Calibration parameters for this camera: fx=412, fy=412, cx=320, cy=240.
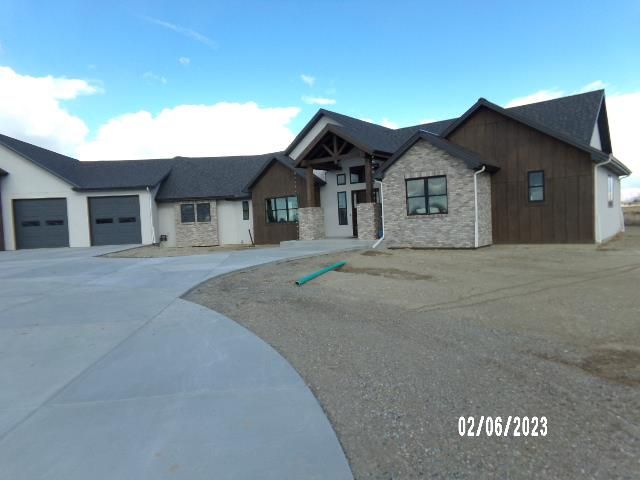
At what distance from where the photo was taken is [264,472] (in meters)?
2.37

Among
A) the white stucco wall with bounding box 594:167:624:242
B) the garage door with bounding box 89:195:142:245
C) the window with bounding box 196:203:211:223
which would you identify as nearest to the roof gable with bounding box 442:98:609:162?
the white stucco wall with bounding box 594:167:624:242

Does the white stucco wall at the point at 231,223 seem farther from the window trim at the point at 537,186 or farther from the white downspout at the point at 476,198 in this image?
the window trim at the point at 537,186

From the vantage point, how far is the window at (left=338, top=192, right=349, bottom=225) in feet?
64.3

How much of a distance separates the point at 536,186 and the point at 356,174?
24.8 ft

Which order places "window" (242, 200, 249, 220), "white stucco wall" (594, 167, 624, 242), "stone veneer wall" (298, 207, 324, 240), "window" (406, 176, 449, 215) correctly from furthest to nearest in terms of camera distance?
"window" (242, 200, 249, 220), "stone veneer wall" (298, 207, 324, 240), "window" (406, 176, 449, 215), "white stucco wall" (594, 167, 624, 242)

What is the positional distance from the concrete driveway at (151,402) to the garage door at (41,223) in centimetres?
1895

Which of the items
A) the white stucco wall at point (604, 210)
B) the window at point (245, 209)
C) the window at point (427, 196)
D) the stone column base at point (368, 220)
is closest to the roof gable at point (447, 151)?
the window at point (427, 196)

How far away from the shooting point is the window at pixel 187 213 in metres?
24.2

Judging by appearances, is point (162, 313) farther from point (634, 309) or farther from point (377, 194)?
point (377, 194)

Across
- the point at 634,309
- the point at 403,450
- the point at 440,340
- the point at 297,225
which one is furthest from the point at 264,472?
the point at 297,225

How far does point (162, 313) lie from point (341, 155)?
42.6 ft

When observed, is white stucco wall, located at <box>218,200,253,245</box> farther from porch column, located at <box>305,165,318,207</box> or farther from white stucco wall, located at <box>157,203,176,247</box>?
porch column, located at <box>305,165,318,207</box>

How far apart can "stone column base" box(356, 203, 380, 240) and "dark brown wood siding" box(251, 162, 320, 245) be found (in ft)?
12.5

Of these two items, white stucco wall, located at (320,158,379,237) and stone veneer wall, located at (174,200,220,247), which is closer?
white stucco wall, located at (320,158,379,237)
